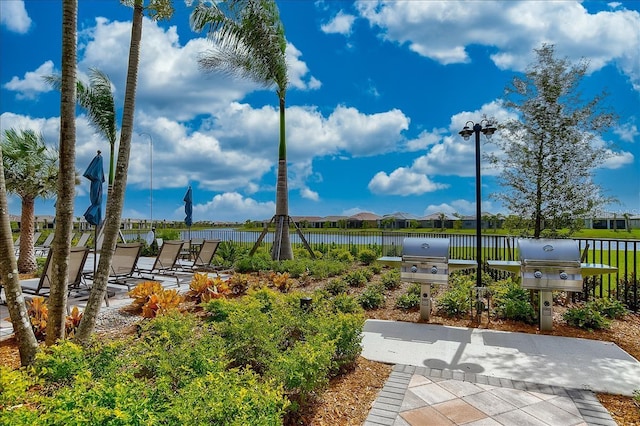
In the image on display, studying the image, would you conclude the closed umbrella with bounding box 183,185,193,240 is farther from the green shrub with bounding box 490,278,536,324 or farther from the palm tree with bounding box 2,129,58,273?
the green shrub with bounding box 490,278,536,324

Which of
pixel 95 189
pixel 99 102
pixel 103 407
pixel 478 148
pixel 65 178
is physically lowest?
pixel 103 407

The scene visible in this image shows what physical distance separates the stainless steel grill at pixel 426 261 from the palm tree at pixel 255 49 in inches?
273

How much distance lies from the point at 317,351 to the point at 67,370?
173cm

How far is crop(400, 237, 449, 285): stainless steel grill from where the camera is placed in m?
5.29

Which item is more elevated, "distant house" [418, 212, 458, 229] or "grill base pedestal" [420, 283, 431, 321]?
"distant house" [418, 212, 458, 229]

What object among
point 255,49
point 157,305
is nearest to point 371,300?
point 157,305

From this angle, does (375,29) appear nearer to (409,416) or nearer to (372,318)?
(372,318)

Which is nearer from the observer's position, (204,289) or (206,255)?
(204,289)

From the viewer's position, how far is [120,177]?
3764 millimetres

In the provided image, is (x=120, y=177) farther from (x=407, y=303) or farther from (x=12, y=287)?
(x=407, y=303)

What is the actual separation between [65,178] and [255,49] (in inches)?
387

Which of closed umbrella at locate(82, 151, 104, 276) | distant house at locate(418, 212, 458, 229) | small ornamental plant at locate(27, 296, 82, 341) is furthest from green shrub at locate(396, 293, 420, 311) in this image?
distant house at locate(418, 212, 458, 229)

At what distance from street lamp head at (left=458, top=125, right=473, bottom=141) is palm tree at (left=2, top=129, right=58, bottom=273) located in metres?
11.6

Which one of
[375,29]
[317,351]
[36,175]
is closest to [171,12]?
[317,351]
